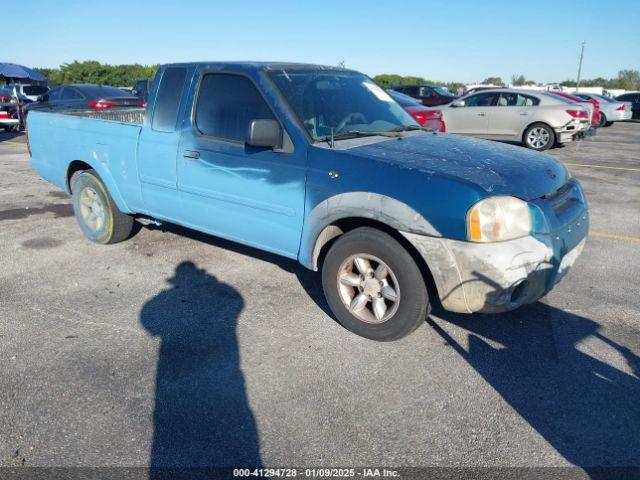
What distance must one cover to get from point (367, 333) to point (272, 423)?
1069 mm

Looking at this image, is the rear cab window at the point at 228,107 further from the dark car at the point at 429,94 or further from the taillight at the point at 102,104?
the dark car at the point at 429,94

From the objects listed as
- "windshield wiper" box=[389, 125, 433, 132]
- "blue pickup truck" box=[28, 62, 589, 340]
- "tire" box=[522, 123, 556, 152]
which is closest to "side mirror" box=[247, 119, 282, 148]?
"blue pickup truck" box=[28, 62, 589, 340]

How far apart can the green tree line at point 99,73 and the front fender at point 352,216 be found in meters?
58.3

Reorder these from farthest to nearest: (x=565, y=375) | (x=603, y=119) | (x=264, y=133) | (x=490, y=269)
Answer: (x=603, y=119), (x=264, y=133), (x=565, y=375), (x=490, y=269)

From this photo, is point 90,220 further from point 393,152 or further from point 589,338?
point 589,338

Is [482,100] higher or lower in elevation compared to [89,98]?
higher

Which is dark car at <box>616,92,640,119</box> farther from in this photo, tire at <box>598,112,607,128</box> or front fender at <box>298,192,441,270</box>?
front fender at <box>298,192,441,270</box>

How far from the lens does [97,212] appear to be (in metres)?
5.54

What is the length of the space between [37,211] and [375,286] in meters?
5.53

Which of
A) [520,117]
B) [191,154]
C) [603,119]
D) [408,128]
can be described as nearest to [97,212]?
[191,154]

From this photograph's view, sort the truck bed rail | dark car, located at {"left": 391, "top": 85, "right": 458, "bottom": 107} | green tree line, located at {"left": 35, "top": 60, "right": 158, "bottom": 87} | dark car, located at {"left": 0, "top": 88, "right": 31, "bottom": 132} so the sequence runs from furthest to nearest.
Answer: green tree line, located at {"left": 35, "top": 60, "right": 158, "bottom": 87}
dark car, located at {"left": 391, "top": 85, "right": 458, "bottom": 107}
dark car, located at {"left": 0, "top": 88, "right": 31, "bottom": 132}
the truck bed rail

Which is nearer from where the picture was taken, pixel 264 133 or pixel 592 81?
pixel 264 133

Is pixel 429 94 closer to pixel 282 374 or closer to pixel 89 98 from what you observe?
pixel 89 98

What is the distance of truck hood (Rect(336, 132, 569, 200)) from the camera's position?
10.6 ft
